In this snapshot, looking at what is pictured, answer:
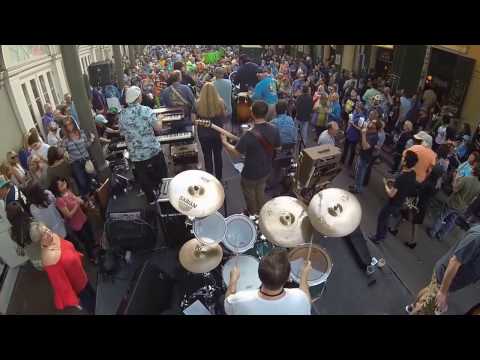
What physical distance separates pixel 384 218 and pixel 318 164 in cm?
151

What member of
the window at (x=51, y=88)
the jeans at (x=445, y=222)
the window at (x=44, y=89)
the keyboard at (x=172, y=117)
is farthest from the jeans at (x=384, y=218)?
the window at (x=51, y=88)

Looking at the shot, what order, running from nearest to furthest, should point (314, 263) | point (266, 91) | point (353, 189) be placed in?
point (314, 263) < point (353, 189) < point (266, 91)

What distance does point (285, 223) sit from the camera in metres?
3.05

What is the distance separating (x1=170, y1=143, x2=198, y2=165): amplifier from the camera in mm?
5793

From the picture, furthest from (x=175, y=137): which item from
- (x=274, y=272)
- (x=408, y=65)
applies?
(x=408, y=65)

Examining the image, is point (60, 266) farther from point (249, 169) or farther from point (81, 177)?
point (81, 177)

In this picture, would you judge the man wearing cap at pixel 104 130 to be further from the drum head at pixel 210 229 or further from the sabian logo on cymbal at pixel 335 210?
the sabian logo on cymbal at pixel 335 210

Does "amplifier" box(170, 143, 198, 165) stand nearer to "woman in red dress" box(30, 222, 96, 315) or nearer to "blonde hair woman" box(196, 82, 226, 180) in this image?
"blonde hair woman" box(196, 82, 226, 180)

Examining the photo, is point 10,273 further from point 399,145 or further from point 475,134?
point 475,134

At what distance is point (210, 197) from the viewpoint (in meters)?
3.10

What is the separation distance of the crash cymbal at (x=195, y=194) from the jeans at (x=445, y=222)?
3997mm

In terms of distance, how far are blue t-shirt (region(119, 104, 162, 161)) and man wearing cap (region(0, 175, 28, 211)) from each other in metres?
1.69

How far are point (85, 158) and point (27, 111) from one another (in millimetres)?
3210

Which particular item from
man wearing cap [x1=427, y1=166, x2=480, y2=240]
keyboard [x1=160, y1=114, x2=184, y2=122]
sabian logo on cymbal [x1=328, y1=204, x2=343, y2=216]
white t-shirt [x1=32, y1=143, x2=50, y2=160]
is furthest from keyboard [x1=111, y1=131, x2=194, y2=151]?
man wearing cap [x1=427, y1=166, x2=480, y2=240]
